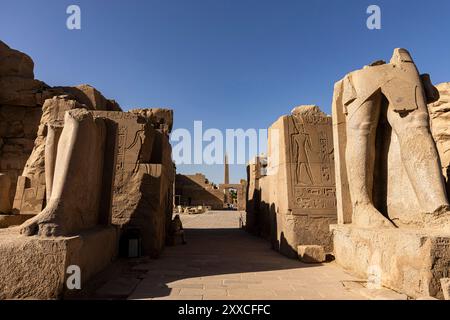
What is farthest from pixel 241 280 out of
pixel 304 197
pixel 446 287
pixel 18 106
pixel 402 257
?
pixel 18 106

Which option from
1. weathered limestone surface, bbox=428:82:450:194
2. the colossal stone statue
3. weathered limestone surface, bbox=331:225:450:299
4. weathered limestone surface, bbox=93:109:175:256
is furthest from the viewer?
weathered limestone surface, bbox=93:109:175:256

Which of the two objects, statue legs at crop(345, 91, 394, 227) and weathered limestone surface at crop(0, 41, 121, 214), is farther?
weathered limestone surface at crop(0, 41, 121, 214)

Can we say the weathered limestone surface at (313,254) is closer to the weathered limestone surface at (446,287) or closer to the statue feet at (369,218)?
A: the statue feet at (369,218)

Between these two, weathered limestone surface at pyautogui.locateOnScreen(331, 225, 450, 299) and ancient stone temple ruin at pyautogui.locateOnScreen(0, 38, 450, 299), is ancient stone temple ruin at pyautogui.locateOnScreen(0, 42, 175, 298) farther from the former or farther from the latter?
weathered limestone surface at pyautogui.locateOnScreen(331, 225, 450, 299)

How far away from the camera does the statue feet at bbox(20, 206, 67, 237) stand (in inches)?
101

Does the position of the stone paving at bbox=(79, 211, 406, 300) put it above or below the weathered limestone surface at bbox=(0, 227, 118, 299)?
below

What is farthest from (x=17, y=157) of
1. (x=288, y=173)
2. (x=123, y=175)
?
(x=288, y=173)

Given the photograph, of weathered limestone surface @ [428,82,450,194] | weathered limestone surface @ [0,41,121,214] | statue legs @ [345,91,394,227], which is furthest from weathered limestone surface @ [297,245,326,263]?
weathered limestone surface @ [0,41,121,214]

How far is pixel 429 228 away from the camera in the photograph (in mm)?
2760

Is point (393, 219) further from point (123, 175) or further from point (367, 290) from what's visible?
point (123, 175)

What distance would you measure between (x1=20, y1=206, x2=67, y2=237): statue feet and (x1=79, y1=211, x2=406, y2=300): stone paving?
2.43ft

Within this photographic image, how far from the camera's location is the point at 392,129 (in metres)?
3.64
